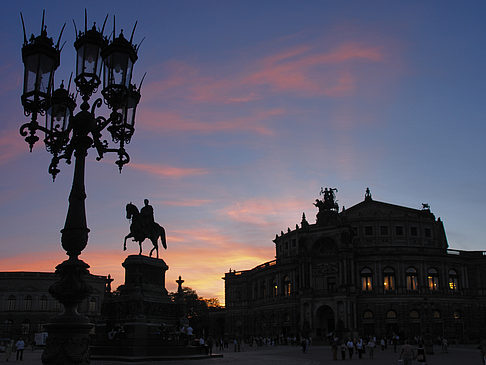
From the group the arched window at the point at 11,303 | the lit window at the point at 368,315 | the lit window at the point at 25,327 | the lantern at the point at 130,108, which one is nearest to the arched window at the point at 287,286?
the lit window at the point at 368,315

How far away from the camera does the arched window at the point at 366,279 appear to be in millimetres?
76544

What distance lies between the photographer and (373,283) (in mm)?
76250

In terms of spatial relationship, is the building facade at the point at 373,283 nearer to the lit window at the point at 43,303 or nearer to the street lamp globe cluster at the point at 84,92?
the lit window at the point at 43,303

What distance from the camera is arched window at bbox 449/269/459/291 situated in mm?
78012

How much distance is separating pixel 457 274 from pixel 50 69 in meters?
78.3

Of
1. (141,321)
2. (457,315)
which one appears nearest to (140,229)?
(141,321)

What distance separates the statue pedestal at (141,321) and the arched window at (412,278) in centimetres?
5144

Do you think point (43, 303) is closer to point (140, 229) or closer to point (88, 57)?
point (140, 229)

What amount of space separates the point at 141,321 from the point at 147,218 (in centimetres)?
713

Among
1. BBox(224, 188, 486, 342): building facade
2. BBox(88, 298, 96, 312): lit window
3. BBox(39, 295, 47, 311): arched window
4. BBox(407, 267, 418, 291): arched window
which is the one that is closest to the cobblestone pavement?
BBox(224, 188, 486, 342): building facade

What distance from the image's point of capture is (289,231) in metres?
90.2

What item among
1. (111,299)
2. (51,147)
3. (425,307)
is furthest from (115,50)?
(425,307)

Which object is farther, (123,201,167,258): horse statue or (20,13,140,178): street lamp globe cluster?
(123,201,167,258): horse statue

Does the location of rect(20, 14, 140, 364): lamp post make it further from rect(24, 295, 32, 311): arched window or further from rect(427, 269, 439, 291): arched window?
rect(24, 295, 32, 311): arched window
